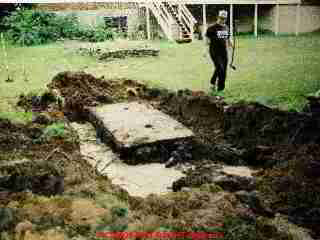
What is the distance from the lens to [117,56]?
18516mm

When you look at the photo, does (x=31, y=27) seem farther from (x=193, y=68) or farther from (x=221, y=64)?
(x=221, y=64)

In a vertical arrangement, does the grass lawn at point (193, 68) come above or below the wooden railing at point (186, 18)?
below

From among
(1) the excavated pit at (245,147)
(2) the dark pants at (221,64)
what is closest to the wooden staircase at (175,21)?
(2) the dark pants at (221,64)

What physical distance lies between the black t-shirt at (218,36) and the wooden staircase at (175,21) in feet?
38.0

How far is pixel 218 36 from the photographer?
11422mm

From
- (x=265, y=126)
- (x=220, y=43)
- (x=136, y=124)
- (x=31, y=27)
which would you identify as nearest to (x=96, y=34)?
(x=31, y=27)

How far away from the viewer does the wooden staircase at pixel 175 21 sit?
926 inches

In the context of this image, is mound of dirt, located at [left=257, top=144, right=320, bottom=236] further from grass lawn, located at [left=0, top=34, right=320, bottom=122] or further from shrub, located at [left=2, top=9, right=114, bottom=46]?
shrub, located at [left=2, top=9, right=114, bottom=46]

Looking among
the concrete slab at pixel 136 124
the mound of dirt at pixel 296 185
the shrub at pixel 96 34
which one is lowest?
the mound of dirt at pixel 296 185

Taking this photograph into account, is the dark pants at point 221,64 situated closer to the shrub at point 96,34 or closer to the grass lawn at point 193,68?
the grass lawn at point 193,68

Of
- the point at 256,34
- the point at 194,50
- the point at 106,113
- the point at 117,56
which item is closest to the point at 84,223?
the point at 106,113

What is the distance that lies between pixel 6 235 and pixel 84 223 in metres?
0.66

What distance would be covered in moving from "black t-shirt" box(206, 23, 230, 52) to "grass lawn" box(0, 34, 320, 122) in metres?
1.01

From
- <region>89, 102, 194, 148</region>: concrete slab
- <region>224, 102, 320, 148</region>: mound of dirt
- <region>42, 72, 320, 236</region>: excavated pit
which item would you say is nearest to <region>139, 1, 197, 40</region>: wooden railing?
<region>42, 72, 320, 236</region>: excavated pit
